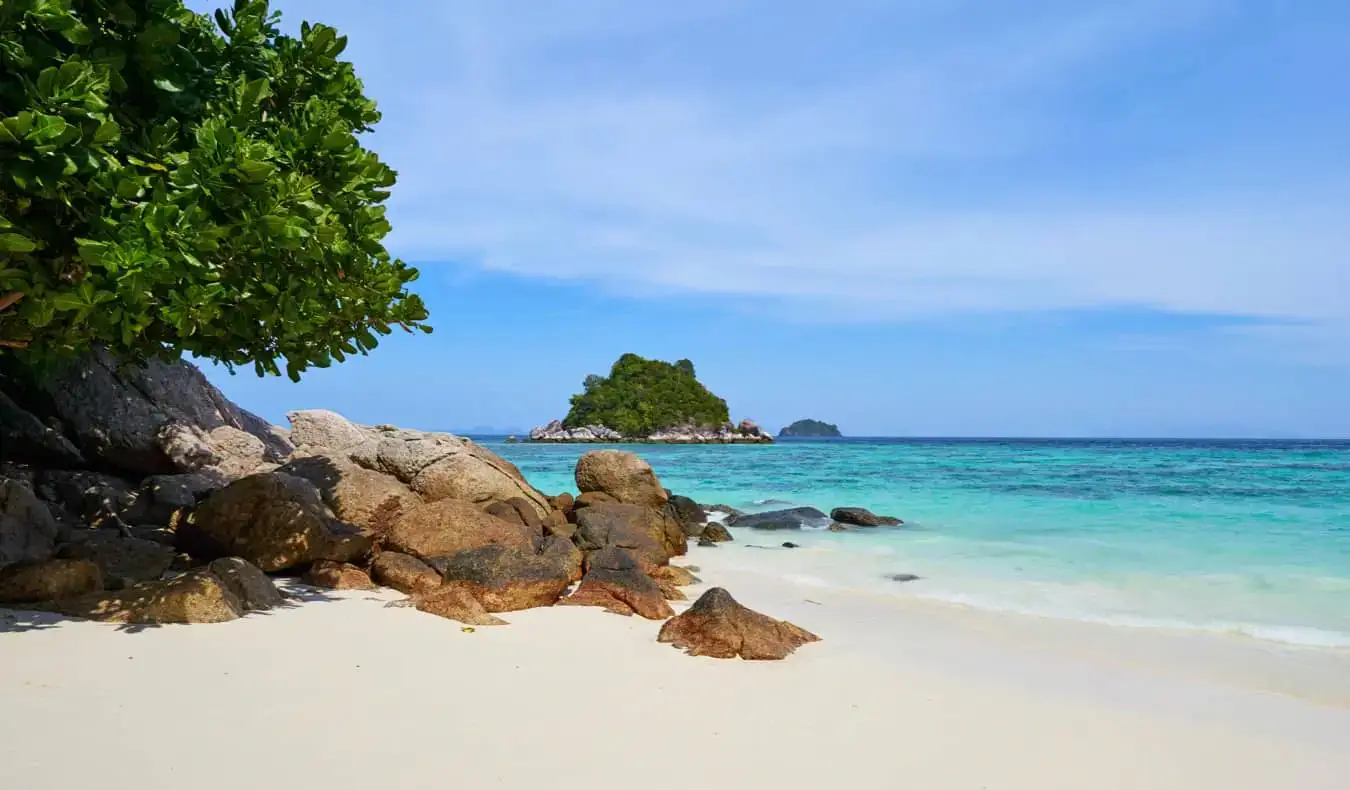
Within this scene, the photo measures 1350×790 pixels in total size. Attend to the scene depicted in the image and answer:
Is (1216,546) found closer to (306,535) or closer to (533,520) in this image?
(533,520)

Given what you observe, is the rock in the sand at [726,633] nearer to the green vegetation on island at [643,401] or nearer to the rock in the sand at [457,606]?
the rock in the sand at [457,606]

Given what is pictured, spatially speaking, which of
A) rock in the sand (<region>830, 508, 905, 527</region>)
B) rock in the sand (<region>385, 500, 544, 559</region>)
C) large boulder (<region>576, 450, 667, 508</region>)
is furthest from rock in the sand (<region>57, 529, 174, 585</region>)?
rock in the sand (<region>830, 508, 905, 527</region>)

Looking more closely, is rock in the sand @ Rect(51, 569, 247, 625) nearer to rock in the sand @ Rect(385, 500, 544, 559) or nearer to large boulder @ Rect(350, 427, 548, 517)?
rock in the sand @ Rect(385, 500, 544, 559)

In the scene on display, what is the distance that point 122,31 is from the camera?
5.57m

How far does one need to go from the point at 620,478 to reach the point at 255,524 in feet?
25.3

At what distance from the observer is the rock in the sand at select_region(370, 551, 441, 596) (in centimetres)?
850

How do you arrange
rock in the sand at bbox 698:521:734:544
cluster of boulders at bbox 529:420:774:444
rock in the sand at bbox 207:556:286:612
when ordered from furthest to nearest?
cluster of boulders at bbox 529:420:774:444, rock in the sand at bbox 698:521:734:544, rock in the sand at bbox 207:556:286:612

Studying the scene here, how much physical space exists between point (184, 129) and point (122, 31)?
2.94 ft

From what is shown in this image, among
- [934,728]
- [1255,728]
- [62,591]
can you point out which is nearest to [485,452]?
[62,591]

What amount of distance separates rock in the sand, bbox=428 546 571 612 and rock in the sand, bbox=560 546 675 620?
0.25 meters

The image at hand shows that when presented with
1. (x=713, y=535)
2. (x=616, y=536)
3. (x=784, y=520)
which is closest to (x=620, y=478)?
(x=713, y=535)

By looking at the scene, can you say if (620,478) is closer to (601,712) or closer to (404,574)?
(404,574)

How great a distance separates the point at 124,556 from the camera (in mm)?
7520

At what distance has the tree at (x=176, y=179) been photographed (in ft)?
15.7
